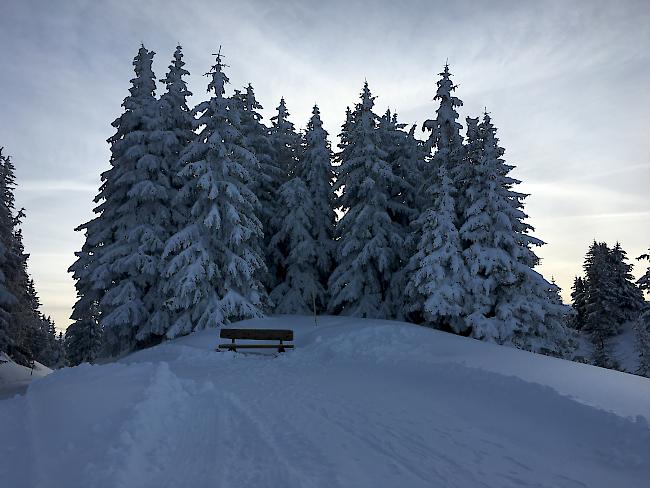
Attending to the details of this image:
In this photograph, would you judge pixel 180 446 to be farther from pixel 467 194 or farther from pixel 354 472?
pixel 467 194

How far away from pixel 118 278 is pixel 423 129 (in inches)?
725

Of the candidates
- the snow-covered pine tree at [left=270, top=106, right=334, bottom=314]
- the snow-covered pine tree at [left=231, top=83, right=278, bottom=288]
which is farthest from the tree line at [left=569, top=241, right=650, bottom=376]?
the snow-covered pine tree at [left=231, top=83, right=278, bottom=288]

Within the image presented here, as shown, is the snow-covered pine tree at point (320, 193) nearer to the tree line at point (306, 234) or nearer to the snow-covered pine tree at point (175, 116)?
the tree line at point (306, 234)

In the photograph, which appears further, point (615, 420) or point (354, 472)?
point (615, 420)

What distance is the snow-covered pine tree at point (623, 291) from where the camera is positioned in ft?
154

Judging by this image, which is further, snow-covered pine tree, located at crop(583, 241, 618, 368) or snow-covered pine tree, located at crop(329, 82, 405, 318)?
snow-covered pine tree, located at crop(583, 241, 618, 368)

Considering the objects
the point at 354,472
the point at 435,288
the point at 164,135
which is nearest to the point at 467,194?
the point at 435,288

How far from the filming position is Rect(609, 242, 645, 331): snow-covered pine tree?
47.0m

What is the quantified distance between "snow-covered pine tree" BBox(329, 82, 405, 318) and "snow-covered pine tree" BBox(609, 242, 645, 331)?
37.7 m

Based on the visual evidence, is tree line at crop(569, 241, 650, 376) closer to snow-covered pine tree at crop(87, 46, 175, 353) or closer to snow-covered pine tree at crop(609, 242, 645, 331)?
snow-covered pine tree at crop(609, 242, 645, 331)

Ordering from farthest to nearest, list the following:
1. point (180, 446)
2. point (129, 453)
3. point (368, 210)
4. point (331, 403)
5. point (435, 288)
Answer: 1. point (368, 210)
2. point (435, 288)
3. point (331, 403)
4. point (180, 446)
5. point (129, 453)

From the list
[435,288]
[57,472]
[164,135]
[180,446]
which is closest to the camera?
[57,472]

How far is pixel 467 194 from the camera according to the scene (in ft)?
64.7

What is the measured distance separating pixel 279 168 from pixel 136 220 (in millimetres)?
10938
